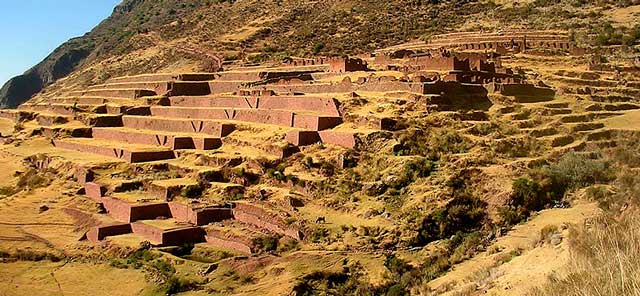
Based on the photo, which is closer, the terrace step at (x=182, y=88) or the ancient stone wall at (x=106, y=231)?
the ancient stone wall at (x=106, y=231)

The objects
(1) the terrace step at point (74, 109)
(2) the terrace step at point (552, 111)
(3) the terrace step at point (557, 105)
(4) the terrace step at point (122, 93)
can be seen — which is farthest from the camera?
(4) the terrace step at point (122, 93)

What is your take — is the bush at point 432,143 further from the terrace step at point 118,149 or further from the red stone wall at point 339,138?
the terrace step at point 118,149

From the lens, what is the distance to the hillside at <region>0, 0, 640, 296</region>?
41.3 feet

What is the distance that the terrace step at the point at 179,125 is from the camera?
21084 millimetres

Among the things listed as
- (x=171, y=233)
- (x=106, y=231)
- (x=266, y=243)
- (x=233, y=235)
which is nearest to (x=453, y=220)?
(x=266, y=243)

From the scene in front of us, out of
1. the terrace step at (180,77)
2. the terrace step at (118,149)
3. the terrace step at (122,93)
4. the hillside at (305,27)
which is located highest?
the hillside at (305,27)

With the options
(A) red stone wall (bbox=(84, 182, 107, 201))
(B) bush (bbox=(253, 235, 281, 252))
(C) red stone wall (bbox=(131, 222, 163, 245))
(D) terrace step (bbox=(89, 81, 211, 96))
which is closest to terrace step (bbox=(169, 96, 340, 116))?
(D) terrace step (bbox=(89, 81, 211, 96))

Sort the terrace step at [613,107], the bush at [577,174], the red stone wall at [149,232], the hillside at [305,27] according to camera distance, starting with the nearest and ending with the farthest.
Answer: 1. the bush at [577,174]
2. the red stone wall at [149,232]
3. the terrace step at [613,107]
4. the hillside at [305,27]

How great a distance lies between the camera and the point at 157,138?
74.3 ft

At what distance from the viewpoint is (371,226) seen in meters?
14.0

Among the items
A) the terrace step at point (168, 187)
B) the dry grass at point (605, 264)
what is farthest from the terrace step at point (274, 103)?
the dry grass at point (605, 264)

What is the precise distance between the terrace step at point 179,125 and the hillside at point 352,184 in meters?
0.09

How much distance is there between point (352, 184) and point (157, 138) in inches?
377

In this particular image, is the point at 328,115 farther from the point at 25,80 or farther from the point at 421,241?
the point at 25,80
